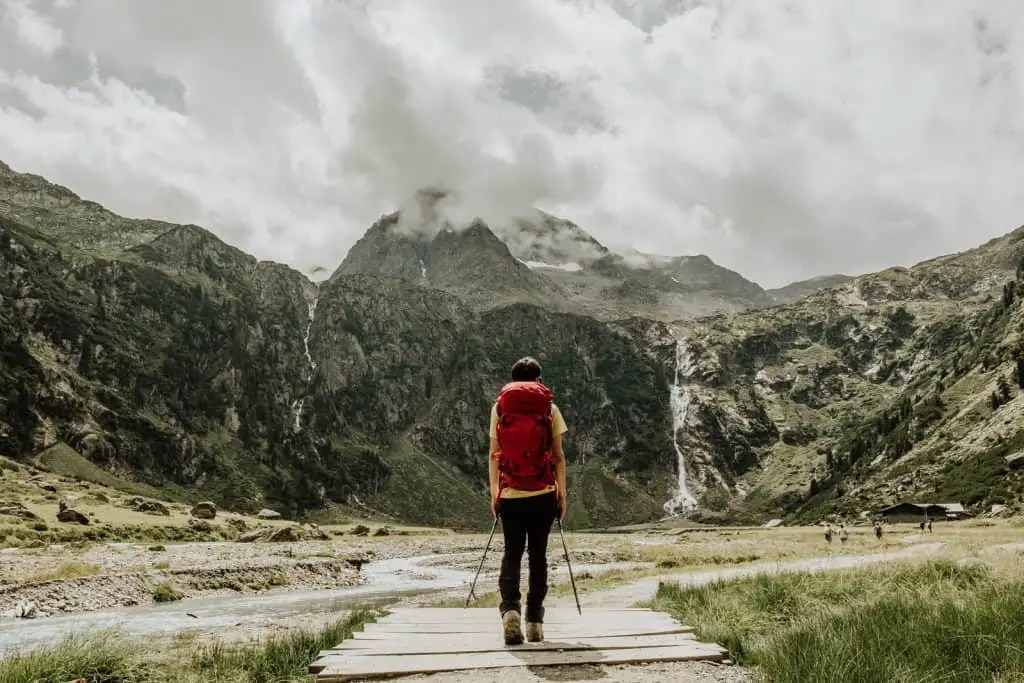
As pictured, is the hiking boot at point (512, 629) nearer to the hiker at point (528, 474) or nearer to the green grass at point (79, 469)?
the hiker at point (528, 474)

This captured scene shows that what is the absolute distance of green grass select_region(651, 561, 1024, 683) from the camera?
5.66 meters

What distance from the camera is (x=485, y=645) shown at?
7746 mm

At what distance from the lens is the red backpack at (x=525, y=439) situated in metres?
8.59

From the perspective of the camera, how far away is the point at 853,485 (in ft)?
617

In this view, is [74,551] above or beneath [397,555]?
above

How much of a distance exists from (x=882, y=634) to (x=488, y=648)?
427cm

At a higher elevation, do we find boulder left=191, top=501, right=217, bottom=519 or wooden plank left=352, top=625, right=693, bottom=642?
wooden plank left=352, top=625, right=693, bottom=642

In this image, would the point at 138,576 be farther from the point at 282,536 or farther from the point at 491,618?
the point at 282,536

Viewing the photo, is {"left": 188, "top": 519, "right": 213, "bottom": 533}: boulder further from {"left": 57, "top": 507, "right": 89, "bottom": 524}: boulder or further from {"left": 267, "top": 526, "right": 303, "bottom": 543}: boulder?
{"left": 57, "top": 507, "right": 89, "bottom": 524}: boulder

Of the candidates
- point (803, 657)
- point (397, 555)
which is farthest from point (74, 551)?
point (803, 657)

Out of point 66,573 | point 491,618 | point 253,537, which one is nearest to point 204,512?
point 253,537

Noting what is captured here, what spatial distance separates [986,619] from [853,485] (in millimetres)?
208349

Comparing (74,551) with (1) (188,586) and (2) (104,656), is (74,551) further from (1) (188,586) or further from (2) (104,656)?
(2) (104,656)

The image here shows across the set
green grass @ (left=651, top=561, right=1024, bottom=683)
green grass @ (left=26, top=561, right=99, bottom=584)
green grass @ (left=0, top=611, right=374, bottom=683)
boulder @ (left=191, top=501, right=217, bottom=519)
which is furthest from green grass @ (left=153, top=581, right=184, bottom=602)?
boulder @ (left=191, top=501, right=217, bottom=519)
